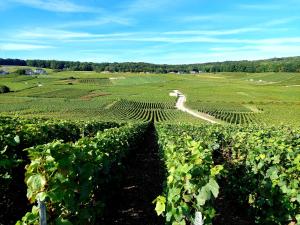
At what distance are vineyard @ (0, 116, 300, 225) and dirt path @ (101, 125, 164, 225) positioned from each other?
31mm

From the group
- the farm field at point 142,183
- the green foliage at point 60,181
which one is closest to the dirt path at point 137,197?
the farm field at point 142,183

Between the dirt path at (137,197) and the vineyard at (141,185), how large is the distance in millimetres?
31

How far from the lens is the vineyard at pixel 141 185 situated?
5.26 meters

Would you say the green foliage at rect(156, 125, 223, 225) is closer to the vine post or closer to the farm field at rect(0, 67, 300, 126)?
the vine post

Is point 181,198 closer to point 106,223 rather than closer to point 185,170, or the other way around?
point 185,170

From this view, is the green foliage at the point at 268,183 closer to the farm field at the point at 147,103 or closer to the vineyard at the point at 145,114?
the farm field at the point at 147,103

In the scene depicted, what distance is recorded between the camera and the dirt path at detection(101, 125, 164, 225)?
32.7 ft

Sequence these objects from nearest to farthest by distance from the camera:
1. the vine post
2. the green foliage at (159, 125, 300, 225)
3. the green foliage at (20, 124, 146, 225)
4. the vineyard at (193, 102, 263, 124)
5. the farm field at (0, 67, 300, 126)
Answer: the vine post, the green foliage at (20, 124, 146, 225), the green foliage at (159, 125, 300, 225), the vineyard at (193, 102, 263, 124), the farm field at (0, 67, 300, 126)

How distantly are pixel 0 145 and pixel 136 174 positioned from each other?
8.57 metres

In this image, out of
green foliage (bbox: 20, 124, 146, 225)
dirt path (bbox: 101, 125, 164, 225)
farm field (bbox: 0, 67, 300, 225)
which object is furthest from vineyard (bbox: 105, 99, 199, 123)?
green foliage (bbox: 20, 124, 146, 225)

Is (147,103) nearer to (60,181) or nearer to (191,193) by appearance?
(191,193)

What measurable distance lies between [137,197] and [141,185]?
183 centimetres

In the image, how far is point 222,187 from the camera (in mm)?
13031

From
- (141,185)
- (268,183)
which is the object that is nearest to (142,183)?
(141,185)
